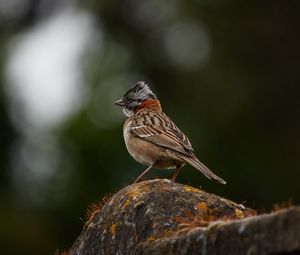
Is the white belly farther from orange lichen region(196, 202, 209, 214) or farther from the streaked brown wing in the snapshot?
orange lichen region(196, 202, 209, 214)

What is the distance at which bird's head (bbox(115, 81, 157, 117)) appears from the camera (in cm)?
1236

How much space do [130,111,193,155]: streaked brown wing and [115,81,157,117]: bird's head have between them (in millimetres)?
358

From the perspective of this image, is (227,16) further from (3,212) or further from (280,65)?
(3,212)

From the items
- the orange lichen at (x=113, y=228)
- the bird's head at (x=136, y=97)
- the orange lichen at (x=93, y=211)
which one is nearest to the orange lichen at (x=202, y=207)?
the orange lichen at (x=113, y=228)

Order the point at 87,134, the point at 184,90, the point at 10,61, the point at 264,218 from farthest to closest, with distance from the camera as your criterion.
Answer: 1. the point at 184,90
2. the point at 10,61
3. the point at 87,134
4. the point at 264,218

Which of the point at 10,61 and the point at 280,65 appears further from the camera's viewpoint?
the point at 280,65

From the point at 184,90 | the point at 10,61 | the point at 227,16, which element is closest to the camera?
the point at 10,61

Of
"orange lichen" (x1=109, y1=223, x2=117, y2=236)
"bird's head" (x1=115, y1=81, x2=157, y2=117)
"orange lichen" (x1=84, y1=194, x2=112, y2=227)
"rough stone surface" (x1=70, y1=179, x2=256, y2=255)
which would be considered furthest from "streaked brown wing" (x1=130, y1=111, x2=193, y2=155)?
"orange lichen" (x1=109, y1=223, x2=117, y2=236)

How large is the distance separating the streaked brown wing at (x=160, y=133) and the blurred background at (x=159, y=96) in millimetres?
9641

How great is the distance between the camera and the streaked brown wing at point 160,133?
11.0m

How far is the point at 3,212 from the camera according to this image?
2367cm

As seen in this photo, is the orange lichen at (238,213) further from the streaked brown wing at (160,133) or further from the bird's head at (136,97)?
the bird's head at (136,97)

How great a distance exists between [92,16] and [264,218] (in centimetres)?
2436

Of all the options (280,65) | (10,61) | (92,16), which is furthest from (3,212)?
(280,65)
